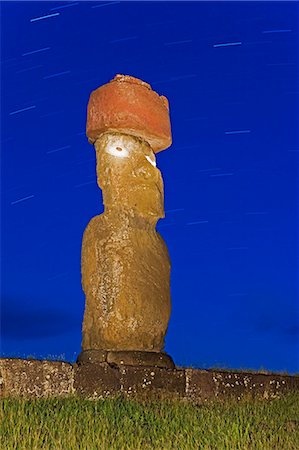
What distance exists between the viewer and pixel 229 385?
849cm

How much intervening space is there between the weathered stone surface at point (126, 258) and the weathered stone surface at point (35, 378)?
40.1 inches

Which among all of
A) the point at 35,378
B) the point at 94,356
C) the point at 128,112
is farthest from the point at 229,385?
the point at 128,112

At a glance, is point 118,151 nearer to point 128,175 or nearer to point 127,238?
point 128,175

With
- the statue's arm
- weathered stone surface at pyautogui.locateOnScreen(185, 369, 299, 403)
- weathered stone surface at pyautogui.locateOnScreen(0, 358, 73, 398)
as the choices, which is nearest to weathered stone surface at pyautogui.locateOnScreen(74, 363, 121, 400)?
weathered stone surface at pyautogui.locateOnScreen(0, 358, 73, 398)

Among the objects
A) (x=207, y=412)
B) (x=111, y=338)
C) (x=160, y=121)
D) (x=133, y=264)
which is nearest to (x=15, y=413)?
(x=207, y=412)

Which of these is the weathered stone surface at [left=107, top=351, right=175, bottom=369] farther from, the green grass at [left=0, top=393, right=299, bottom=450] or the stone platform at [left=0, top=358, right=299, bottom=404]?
the green grass at [left=0, top=393, right=299, bottom=450]

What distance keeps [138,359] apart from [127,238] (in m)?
1.53

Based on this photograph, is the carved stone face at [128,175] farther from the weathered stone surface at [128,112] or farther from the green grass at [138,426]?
the green grass at [138,426]

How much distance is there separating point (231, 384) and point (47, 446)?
4.32 m

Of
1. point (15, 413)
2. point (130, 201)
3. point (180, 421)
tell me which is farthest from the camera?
point (130, 201)

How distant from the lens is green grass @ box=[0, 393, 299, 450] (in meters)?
4.90

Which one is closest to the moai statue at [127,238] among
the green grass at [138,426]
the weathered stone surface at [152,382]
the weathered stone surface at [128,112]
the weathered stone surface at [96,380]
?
the weathered stone surface at [128,112]

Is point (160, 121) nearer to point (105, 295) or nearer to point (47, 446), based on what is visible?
point (105, 295)

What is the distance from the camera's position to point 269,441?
203 inches
